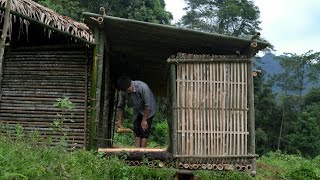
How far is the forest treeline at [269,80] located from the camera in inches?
1086

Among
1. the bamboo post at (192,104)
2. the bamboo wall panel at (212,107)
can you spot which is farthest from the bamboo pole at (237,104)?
the bamboo post at (192,104)

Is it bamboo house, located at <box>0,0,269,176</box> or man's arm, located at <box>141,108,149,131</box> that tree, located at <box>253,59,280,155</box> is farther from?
man's arm, located at <box>141,108,149,131</box>

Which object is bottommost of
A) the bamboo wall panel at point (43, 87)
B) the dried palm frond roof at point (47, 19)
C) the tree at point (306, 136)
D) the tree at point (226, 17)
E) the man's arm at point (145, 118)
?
the tree at point (306, 136)

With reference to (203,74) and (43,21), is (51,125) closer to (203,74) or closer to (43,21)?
(43,21)

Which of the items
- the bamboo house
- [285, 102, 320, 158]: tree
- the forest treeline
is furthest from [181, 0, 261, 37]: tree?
the bamboo house

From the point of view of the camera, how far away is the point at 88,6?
26641 millimetres

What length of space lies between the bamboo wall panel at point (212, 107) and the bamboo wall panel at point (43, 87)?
209cm

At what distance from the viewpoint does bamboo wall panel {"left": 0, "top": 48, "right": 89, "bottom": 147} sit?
852cm

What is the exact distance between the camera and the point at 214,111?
7.44 metres

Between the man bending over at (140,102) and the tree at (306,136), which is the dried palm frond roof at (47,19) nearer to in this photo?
the man bending over at (140,102)

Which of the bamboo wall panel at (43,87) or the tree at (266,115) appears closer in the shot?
the bamboo wall panel at (43,87)

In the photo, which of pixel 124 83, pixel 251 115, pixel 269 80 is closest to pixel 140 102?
pixel 124 83

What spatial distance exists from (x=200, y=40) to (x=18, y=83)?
142 inches

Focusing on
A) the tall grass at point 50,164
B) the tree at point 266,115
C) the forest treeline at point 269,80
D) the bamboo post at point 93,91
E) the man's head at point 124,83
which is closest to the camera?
the tall grass at point 50,164
